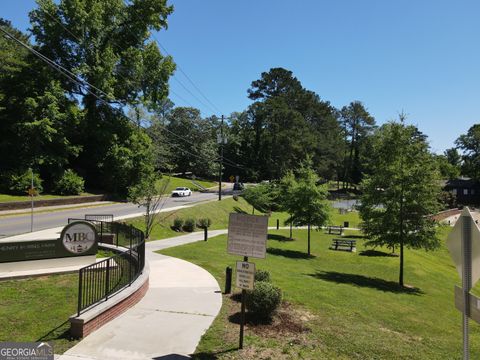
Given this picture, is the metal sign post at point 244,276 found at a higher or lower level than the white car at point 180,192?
lower

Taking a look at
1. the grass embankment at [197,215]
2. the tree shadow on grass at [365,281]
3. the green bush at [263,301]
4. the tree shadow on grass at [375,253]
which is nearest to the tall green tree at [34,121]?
the grass embankment at [197,215]

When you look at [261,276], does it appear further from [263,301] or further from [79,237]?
[79,237]

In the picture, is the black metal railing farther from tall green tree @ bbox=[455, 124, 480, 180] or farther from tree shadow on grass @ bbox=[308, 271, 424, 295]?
tall green tree @ bbox=[455, 124, 480, 180]

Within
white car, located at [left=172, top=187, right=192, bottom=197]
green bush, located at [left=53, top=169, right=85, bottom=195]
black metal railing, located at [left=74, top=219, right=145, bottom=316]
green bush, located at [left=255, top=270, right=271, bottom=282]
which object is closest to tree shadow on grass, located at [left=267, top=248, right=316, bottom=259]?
black metal railing, located at [left=74, top=219, right=145, bottom=316]

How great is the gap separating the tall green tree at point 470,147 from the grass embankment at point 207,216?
210ft

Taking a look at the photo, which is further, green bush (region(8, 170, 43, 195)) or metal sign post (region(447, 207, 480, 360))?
green bush (region(8, 170, 43, 195))

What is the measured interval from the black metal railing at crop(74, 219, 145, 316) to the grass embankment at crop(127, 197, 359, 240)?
7.83 m

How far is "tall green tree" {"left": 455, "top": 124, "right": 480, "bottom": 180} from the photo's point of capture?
10700 centimetres

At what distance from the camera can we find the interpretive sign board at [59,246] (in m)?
12.0

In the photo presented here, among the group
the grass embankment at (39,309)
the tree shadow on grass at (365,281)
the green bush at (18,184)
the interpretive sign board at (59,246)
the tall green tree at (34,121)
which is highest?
the tall green tree at (34,121)

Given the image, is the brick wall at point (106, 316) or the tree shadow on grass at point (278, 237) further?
the tree shadow on grass at point (278, 237)

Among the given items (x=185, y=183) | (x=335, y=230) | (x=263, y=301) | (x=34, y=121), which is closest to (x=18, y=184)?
(x=34, y=121)

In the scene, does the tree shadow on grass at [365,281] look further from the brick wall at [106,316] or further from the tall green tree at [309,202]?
the brick wall at [106,316]

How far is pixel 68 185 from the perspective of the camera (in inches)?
1578
